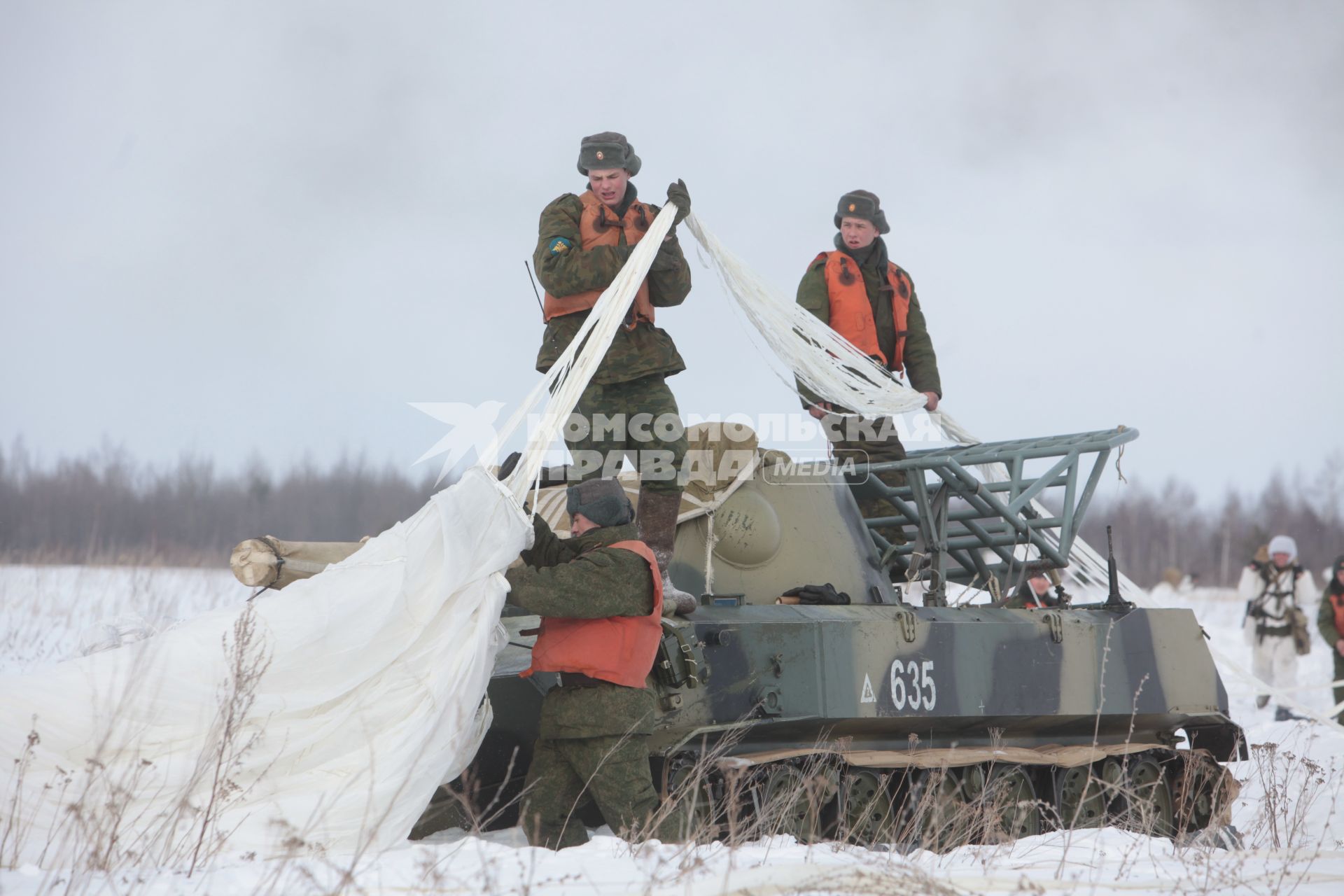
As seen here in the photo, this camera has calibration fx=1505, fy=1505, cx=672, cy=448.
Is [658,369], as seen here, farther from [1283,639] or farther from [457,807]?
[1283,639]

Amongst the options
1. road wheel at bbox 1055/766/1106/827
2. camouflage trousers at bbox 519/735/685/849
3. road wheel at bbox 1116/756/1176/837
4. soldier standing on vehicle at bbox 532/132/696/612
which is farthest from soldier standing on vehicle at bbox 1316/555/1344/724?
camouflage trousers at bbox 519/735/685/849

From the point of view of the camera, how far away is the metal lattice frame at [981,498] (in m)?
8.38

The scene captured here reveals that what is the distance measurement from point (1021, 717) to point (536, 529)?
10.7 ft

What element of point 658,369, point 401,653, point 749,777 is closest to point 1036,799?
point 749,777

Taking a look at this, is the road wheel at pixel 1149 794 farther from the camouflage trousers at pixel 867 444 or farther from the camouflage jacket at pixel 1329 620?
the camouflage jacket at pixel 1329 620

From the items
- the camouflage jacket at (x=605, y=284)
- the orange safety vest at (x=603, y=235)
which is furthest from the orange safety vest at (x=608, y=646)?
the orange safety vest at (x=603, y=235)

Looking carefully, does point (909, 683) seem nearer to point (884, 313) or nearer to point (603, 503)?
point (603, 503)

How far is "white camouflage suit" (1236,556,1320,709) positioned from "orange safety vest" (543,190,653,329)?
1040cm

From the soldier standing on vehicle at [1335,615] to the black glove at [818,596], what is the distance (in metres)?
7.18

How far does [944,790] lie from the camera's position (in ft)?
25.5

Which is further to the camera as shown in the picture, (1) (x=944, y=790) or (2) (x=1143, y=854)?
(1) (x=944, y=790)

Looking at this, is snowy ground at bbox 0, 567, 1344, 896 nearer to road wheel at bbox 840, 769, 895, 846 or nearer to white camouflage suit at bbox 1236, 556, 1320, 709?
road wheel at bbox 840, 769, 895, 846

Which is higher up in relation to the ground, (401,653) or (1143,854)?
(401,653)

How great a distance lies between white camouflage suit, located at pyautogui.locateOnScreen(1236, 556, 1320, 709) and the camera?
15.1m
